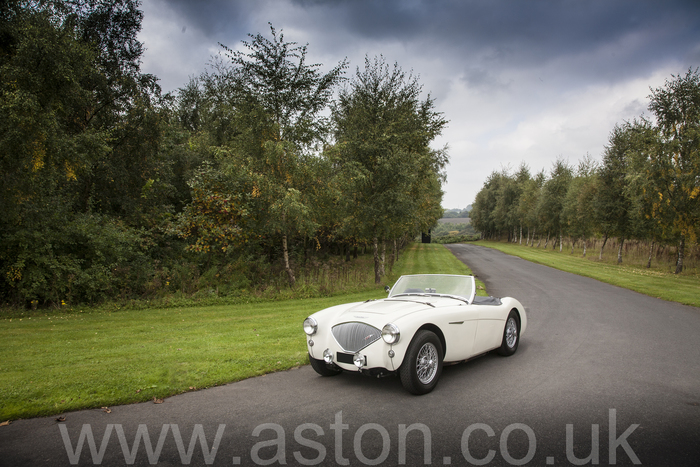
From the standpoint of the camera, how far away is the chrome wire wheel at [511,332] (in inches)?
259

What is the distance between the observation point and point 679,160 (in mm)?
22281

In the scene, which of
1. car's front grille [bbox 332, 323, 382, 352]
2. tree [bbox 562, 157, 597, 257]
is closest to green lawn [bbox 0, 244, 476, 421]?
car's front grille [bbox 332, 323, 382, 352]

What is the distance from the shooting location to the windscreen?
6488 millimetres

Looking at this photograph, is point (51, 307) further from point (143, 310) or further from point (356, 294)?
point (356, 294)

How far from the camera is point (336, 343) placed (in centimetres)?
502

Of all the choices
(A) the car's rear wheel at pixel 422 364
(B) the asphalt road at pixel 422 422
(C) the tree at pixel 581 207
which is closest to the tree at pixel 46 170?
(B) the asphalt road at pixel 422 422

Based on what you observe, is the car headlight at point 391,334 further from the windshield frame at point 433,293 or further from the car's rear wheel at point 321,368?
the windshield frame at point 433,293

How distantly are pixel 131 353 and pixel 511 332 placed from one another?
6.75 meters

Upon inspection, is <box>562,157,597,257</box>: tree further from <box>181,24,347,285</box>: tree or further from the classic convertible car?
the classic convertible car

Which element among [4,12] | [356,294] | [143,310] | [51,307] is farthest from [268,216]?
[4,12]

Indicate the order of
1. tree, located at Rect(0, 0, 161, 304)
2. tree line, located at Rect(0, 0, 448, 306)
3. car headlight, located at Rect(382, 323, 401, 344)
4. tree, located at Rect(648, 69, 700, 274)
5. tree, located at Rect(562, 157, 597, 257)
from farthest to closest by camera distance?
tree, located at Rect(562, 157, 597, 257), tree, located at Rect(648, 69, 700, 274), tree line, located at Rect(0, 0, 448, 306), tree, located at Rect(0, 0, 161, 304), car headlight, located at Rect(382, 323, 401, 344)

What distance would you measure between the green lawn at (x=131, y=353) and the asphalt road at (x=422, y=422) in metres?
0.40

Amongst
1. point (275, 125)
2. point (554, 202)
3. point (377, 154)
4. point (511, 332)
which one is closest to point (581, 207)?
point (554, 202)

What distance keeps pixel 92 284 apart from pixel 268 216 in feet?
20.4
